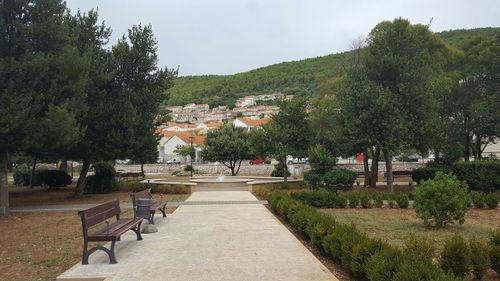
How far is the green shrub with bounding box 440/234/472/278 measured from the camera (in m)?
6.38

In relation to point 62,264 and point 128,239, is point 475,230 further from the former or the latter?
point 62,264

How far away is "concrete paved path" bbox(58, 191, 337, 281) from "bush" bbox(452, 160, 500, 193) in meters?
14.5

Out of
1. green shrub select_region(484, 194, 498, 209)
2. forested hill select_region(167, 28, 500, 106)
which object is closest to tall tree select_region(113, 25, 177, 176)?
green shrub select_region(484, 194, 498, 209)

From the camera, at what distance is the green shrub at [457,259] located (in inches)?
251

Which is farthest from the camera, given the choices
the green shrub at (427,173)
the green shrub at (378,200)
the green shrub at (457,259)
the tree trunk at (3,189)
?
the green shrub at (427,173)

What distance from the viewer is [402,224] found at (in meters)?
12.5

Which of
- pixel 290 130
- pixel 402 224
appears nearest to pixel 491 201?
pixel 402 224

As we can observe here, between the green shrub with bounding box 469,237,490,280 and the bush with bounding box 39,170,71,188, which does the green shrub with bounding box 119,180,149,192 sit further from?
the green shrub with bounding box 469,237,490,280

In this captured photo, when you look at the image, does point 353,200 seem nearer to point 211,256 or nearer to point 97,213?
point 211,256

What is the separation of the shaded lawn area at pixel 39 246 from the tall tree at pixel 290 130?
12918 millimetres

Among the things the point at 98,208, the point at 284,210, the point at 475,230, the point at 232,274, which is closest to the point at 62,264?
the point at 98,208

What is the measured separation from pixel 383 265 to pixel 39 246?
7507mm

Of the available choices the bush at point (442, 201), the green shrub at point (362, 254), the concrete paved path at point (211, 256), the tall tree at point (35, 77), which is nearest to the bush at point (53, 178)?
the tall tree at point (35, 77)

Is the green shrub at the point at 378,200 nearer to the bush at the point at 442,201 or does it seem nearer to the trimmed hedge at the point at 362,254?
the bush at the point at 442,201
